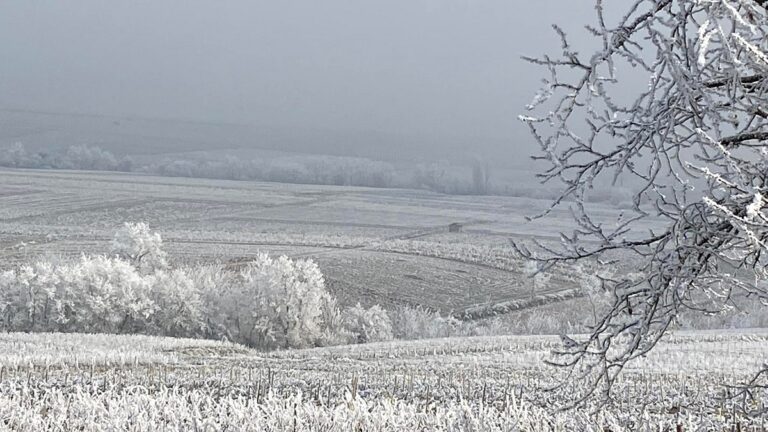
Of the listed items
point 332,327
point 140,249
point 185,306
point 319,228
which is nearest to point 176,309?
point 185,306

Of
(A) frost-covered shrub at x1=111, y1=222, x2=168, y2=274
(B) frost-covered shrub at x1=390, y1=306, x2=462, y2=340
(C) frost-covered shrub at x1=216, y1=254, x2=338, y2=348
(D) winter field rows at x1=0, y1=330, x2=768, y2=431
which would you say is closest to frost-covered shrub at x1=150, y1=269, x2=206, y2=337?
(C) frost-covered shrub at x1=216, y1=254, x2=338, y2=348

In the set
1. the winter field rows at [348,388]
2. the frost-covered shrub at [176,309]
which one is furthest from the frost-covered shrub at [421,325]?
the winter field rows at [348,388]

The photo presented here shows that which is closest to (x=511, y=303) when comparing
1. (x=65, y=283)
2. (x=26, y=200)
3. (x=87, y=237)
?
(x=65, y=283)

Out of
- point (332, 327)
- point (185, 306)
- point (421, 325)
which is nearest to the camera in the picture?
point (185, 306)

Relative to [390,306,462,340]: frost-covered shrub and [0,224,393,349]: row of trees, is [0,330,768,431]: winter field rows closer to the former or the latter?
[0,224,393,349]: row of trees

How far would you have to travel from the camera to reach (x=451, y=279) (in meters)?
73.4

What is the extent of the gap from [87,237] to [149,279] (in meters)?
39.1

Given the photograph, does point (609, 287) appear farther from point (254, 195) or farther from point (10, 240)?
point (254, 195)

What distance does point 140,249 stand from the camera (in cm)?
6900

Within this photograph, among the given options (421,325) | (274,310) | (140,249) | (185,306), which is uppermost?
(140,249)

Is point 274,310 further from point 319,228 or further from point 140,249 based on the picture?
point 319,228

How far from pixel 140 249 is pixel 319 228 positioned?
39.0 meters

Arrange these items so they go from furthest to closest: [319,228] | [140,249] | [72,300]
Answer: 1. [319,228]
2. [140,249]
3. [72,300]

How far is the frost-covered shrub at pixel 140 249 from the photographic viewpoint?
68062 millimetres
